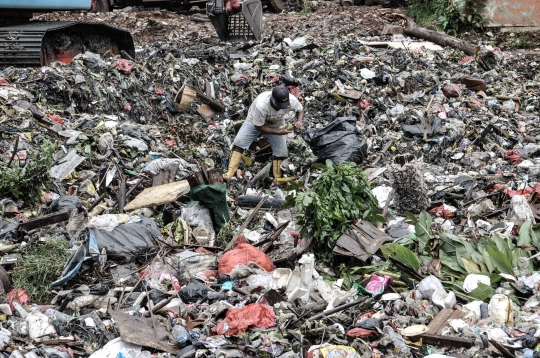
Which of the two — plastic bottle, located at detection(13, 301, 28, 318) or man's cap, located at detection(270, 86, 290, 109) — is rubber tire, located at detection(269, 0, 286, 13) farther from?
plastic bottle, located at detection(13, 301, 28, 318)

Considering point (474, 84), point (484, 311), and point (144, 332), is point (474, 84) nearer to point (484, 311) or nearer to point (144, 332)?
point (484, 311)

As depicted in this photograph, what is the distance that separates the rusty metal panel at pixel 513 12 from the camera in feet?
44.9

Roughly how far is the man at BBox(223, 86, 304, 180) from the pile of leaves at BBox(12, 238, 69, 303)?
9.80ft

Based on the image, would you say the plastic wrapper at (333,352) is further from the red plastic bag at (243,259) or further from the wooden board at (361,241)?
the red plastic bag at (243,259)

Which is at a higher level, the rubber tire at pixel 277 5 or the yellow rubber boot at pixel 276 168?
the rubber tire at pixel 277 5

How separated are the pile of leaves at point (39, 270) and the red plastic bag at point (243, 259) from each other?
49.5 inches

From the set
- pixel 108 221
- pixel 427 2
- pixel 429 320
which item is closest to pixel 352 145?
pixel 108 221

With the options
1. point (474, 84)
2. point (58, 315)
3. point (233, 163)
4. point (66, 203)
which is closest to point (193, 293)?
point (58, 315)

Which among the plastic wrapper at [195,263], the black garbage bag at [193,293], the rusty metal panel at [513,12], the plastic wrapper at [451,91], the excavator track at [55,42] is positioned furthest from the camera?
the rusty metal panel at [513,12]

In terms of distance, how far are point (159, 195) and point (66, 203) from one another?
903 millimetres

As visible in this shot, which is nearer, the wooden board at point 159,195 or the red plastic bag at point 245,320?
the red plastic bag at point 245,320

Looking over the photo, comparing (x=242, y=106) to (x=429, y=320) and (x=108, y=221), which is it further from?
(x=429, y=320)

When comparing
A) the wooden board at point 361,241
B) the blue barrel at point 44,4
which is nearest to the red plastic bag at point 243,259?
the wooden board at point 361,241

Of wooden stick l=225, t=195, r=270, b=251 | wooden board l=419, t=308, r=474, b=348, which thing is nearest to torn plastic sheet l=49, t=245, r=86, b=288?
wooden stick l=225, t=195, r=270, b=251
